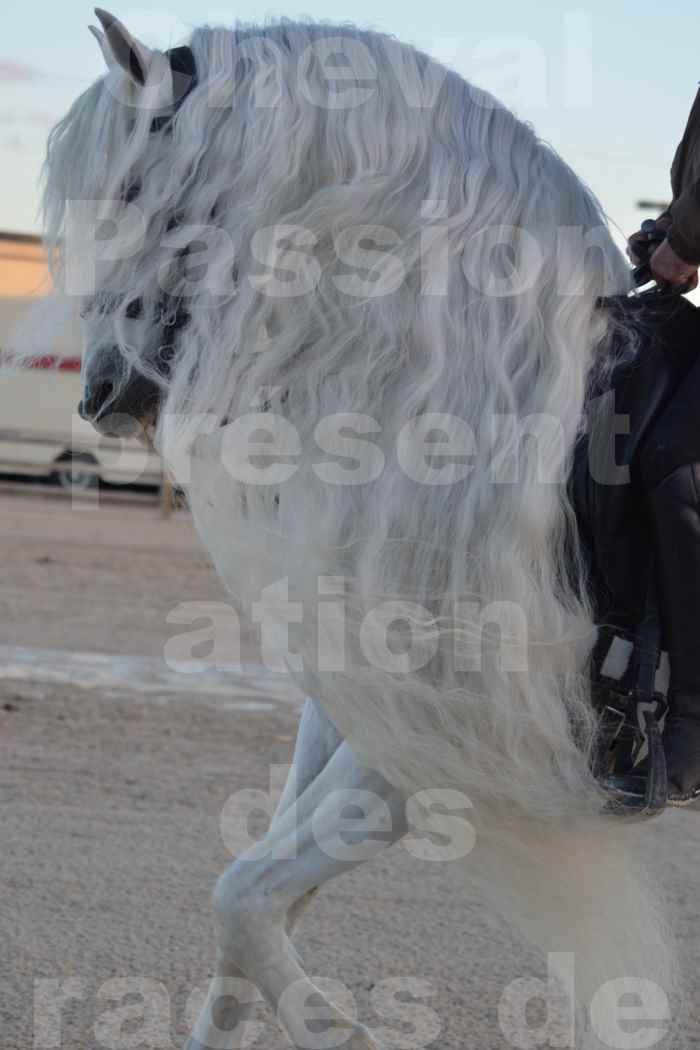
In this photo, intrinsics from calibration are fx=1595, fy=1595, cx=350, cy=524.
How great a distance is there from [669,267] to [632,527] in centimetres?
52

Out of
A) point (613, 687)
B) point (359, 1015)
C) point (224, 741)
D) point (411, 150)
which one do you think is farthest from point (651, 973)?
point (224, 741)

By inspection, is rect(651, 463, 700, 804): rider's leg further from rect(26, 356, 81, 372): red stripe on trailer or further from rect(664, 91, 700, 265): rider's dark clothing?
rect(26, 356, 81, 372): red stripe on trailer

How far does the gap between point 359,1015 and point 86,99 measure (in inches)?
91.8

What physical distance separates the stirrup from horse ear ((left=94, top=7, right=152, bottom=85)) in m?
1.38

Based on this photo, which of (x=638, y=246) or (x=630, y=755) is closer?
(x=630, y=755)

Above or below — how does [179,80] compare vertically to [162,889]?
above

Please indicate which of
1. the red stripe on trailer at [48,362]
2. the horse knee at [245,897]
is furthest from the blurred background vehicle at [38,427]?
the horse knee at [245,897]

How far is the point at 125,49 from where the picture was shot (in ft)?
9.21

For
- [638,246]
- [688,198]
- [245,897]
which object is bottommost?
[245,897]

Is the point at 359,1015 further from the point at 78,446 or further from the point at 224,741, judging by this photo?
the point at 224,741

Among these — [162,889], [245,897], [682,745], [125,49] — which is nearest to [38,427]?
[162,889]

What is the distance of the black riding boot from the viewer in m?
2.86

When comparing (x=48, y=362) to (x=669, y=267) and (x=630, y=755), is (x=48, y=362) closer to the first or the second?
(x=669, y=267)

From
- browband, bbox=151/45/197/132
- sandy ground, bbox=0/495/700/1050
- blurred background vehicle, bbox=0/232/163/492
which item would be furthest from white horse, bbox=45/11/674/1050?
blurred background vehicle, bbox=0/232/163/492
